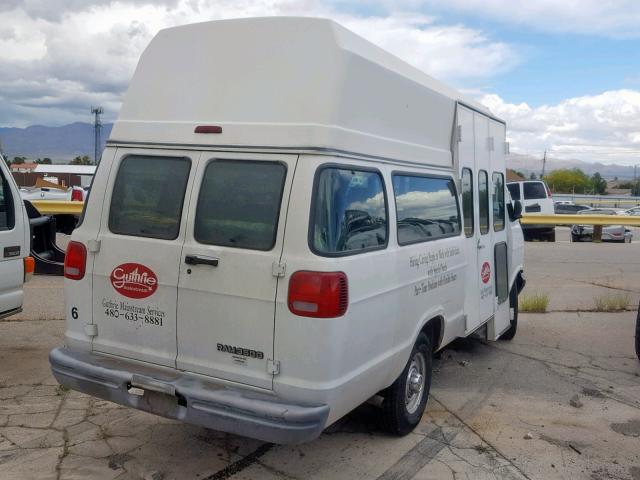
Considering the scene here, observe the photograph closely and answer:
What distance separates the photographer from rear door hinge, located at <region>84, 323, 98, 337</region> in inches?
176

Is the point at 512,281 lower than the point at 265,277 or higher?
lower

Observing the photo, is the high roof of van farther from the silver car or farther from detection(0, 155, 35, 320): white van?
the silver car

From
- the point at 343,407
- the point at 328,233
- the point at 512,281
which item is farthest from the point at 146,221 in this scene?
the point at 512,281

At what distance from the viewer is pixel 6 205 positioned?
6148 mm

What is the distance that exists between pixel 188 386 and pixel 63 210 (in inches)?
425

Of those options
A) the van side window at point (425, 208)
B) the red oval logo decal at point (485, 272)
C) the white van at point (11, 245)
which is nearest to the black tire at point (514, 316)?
the red oval logo decal at point (485, 272)

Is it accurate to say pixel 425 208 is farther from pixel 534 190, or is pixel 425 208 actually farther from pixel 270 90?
pixel 534 190

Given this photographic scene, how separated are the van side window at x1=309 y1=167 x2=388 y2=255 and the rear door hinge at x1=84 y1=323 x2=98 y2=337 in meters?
1.73

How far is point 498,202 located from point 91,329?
→ 15.0ft

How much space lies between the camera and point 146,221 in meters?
4.33

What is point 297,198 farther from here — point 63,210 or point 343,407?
point 63,210

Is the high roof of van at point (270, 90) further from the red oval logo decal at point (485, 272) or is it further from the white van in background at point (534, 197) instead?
A: the white van in background at point (534, 197)

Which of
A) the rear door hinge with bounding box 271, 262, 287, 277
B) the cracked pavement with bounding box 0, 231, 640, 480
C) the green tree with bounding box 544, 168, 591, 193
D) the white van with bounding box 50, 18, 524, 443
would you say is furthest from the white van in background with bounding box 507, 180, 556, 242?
the green tree with bounding box 544, 168, 591, 193

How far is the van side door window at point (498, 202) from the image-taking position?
706 centimetres
